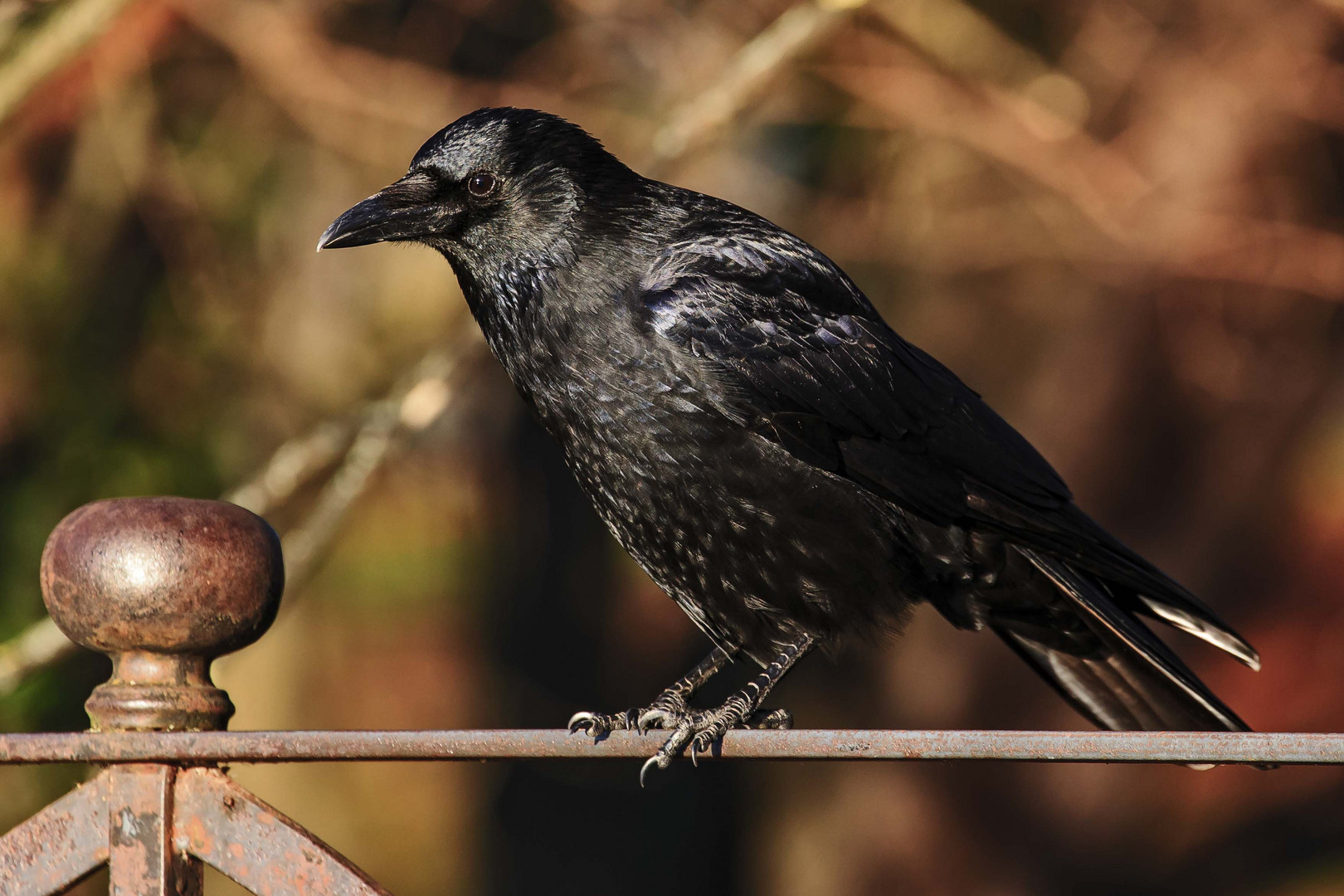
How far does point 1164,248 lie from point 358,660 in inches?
213

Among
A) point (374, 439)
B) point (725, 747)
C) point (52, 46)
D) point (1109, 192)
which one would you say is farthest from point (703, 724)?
point (1109, 192)

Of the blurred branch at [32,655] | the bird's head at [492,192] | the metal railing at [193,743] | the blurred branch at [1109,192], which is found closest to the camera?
the metal railing at [193,743]

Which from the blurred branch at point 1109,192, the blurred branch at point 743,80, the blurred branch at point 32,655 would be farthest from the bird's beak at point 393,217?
the blurred branch at point 1109,192

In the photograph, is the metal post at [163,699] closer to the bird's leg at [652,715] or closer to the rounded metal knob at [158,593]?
the rounded metal knob at [158,593]

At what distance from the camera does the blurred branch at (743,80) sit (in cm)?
392

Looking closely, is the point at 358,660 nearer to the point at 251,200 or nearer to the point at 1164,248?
the point at 251,200

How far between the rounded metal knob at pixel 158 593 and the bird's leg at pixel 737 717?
696 mm

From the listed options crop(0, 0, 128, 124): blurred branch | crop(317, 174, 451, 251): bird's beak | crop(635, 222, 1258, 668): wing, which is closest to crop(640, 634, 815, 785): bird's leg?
crop(635, 222, 1258, 668): wing

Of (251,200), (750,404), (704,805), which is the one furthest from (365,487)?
(704,805)

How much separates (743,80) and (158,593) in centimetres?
257

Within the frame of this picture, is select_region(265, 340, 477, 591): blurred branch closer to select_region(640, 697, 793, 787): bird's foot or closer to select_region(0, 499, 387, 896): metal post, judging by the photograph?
select_region(640, 697, 793, 787): bird's foot

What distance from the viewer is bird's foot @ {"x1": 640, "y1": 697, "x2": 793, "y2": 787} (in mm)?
2443

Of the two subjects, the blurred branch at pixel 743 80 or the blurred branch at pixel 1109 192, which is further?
the blurred branch at pixel 1109 192

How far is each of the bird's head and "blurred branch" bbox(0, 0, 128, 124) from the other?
58.5 inches
